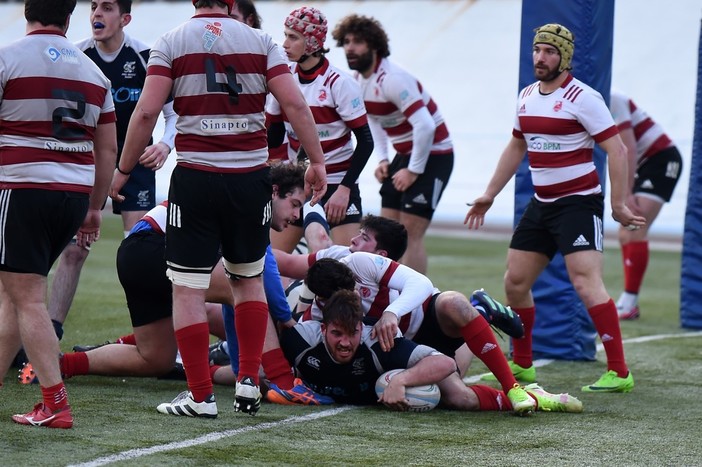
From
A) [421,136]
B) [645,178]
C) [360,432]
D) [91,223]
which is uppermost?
[421,136]

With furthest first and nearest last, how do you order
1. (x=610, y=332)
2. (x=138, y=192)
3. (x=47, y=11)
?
1. (x=138, y=192)
2. (x=610, y=332)
3. (x=47, y=11)

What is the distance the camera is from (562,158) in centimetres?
649

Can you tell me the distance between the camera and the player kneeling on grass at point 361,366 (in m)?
5.34

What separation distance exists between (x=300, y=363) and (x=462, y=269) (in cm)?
742

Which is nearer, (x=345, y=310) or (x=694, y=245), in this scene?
(x=345, y=310)

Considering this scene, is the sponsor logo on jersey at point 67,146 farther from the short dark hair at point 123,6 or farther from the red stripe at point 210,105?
the short dark hair at point 123,6

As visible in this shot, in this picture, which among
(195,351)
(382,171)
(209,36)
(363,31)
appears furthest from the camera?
(382,171)

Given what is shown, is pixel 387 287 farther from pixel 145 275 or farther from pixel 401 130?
pixel 401 130

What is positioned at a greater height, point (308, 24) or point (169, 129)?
point (308, 24)

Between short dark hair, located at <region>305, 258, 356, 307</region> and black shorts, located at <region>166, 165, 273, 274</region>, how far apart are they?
0.71m

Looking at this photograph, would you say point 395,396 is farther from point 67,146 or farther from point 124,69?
point 124,69

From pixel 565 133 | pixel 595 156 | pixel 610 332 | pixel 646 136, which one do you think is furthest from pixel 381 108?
pixel 646 136

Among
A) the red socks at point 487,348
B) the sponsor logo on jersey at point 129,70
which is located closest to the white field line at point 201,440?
the red socks at point 487,348

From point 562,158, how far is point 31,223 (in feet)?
10.2
